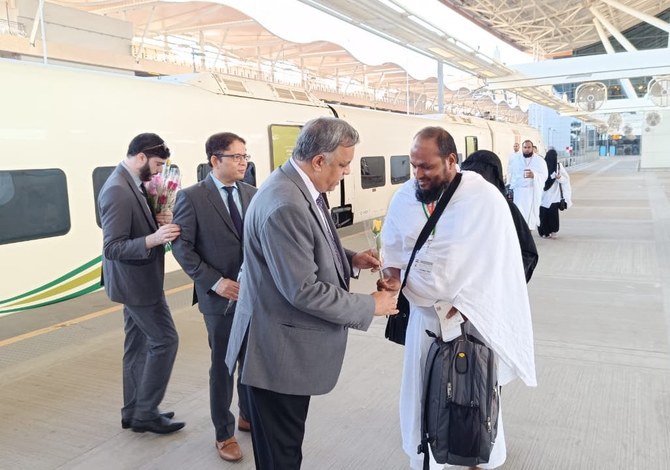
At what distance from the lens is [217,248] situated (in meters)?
3.05

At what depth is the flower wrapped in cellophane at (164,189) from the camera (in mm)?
3281

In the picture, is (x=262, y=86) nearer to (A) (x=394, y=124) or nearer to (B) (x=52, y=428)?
(A) (x=394, y=124)

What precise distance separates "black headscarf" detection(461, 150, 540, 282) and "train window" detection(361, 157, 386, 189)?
6.85 metres

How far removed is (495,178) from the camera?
11.2ft

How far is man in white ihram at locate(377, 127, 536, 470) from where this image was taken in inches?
91.7

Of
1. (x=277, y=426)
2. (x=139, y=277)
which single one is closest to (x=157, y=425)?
(x=139, y=277)

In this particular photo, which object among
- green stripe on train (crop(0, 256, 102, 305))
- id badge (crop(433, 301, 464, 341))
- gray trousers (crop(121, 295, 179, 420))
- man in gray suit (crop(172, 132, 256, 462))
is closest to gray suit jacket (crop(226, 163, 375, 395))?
id badge (crop(433, 301, 464, 341))

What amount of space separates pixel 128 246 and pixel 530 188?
8.11 m

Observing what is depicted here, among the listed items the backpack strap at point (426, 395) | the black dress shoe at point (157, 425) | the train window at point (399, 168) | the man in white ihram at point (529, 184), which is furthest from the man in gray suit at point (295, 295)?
the train window at point (399, 168)

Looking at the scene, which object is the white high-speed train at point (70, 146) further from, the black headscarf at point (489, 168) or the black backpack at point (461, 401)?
the black backpack at point (461, 401)

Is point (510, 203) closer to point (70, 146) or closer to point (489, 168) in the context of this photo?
point (489, 168)

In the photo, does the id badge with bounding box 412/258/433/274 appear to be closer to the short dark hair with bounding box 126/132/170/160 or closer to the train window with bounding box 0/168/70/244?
the short dark hair with bounding box 126/132/170/160

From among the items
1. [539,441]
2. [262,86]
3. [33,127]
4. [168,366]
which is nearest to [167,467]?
[168,366]

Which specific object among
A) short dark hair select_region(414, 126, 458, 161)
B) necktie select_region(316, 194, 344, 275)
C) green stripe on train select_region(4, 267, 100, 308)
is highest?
short dark hair select_region(414, 126, 458, 161)
